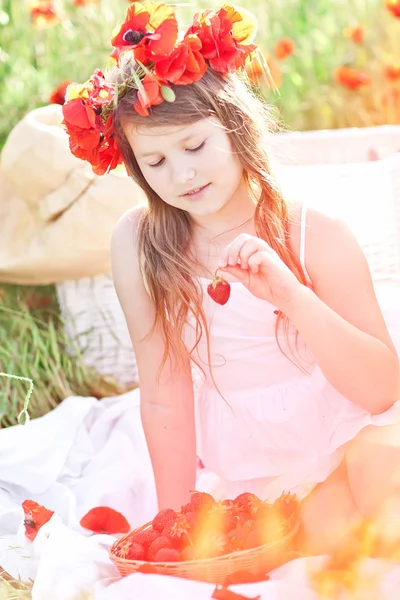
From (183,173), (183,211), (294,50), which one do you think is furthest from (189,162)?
(294,50)

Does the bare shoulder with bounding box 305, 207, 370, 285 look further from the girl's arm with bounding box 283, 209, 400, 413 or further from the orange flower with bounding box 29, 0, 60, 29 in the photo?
the orange flower with bounding box 29, 0, 60, 29

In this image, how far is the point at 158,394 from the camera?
2.02 metres

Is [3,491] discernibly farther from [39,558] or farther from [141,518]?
[39,558]

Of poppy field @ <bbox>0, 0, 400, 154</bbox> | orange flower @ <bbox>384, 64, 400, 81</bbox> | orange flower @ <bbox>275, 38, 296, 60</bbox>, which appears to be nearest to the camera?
poppy field @ <bbox>0, 0, 400, 154</bbox>

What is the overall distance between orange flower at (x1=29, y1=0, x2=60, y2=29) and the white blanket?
1.45 m

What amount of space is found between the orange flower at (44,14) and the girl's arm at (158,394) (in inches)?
60.4

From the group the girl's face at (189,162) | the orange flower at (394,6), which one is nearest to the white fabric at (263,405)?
the girl's face at (189,162)

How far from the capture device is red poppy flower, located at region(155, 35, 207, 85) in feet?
5.57

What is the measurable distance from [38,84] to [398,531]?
7.34ft

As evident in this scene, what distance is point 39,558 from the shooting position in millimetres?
1777

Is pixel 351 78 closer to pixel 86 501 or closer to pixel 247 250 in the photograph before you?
pixel 86 501

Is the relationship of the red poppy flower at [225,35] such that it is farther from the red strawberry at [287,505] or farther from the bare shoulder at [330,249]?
the red strawberry at [287,505]

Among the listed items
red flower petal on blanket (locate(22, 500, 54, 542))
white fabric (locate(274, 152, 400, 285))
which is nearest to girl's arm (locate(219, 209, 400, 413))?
red flower petal on blanket (locate(22, 500, 54, 542))

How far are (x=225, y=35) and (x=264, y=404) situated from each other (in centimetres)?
77
